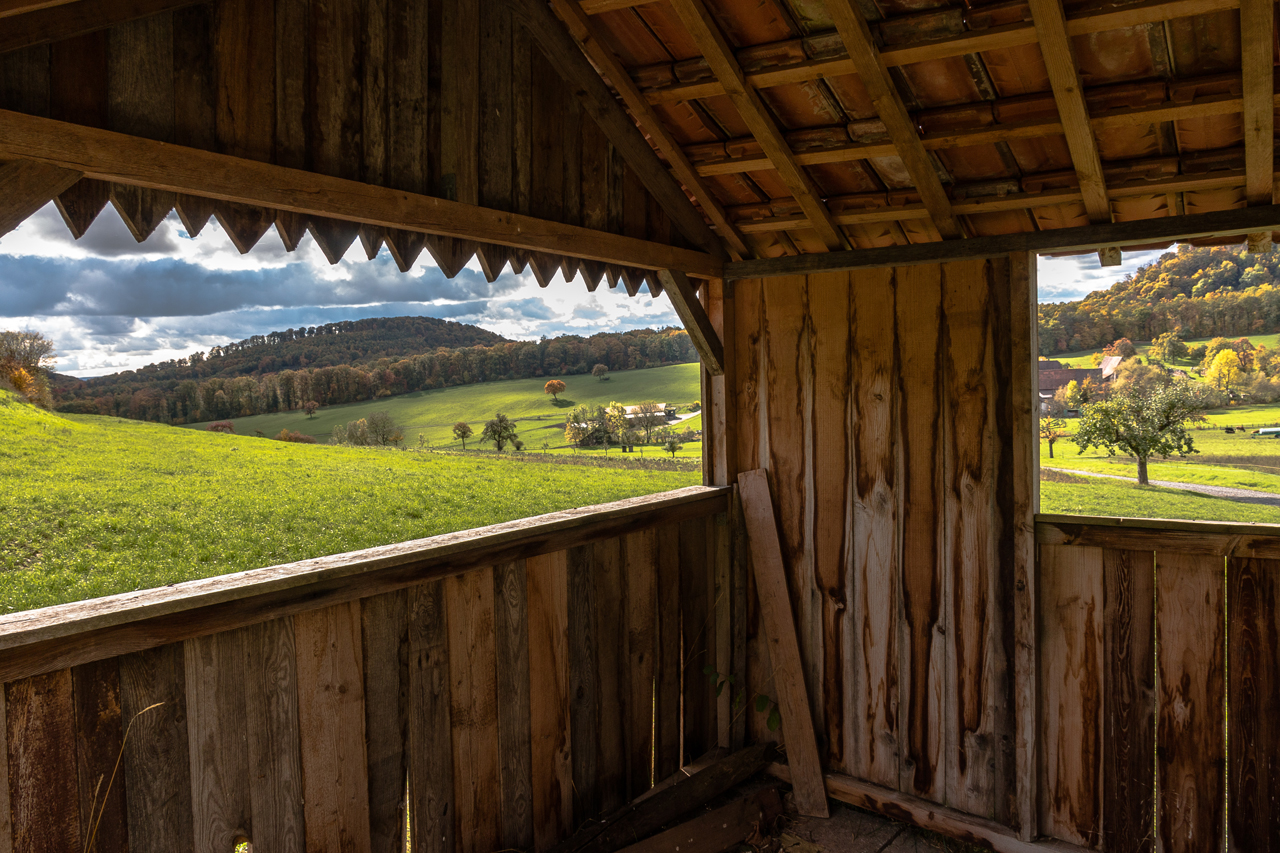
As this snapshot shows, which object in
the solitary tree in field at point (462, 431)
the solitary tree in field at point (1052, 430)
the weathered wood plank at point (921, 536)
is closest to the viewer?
the weathered wood plank at point (921, 536)

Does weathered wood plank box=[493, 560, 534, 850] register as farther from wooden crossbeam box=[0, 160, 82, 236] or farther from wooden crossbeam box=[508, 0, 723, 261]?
wooden crossbeam box=[508, 0, 723, 261]

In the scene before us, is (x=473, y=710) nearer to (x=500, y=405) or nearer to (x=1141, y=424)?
(x=500, y=405)

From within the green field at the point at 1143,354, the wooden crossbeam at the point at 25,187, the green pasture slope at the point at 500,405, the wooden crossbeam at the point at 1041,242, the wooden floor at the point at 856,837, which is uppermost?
the wooden crossbeam at the point at 1041,242

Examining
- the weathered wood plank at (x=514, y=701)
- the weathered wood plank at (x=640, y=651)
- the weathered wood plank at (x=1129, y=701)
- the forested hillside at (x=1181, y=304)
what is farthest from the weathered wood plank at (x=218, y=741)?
the forested hillside at (x=1181, y=304)

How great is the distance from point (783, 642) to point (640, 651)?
0.69 m

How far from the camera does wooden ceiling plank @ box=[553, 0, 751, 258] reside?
2053 millimetres

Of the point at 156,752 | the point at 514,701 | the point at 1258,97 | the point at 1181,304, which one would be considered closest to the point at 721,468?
the point at 514,701

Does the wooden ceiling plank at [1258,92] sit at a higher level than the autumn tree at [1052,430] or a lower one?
higher

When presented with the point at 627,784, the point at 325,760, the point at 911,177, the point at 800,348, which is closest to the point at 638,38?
the point at 911,177

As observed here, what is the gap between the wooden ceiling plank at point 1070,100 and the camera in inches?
62.2

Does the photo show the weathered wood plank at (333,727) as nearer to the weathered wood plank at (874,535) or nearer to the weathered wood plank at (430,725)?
the weathered wood plank at (430,725)

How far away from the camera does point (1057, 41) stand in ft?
5.39

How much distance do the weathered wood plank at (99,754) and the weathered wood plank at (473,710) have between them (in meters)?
0.84

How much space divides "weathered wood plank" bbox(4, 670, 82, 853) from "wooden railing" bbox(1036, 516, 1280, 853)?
Result: 293 centimetres
